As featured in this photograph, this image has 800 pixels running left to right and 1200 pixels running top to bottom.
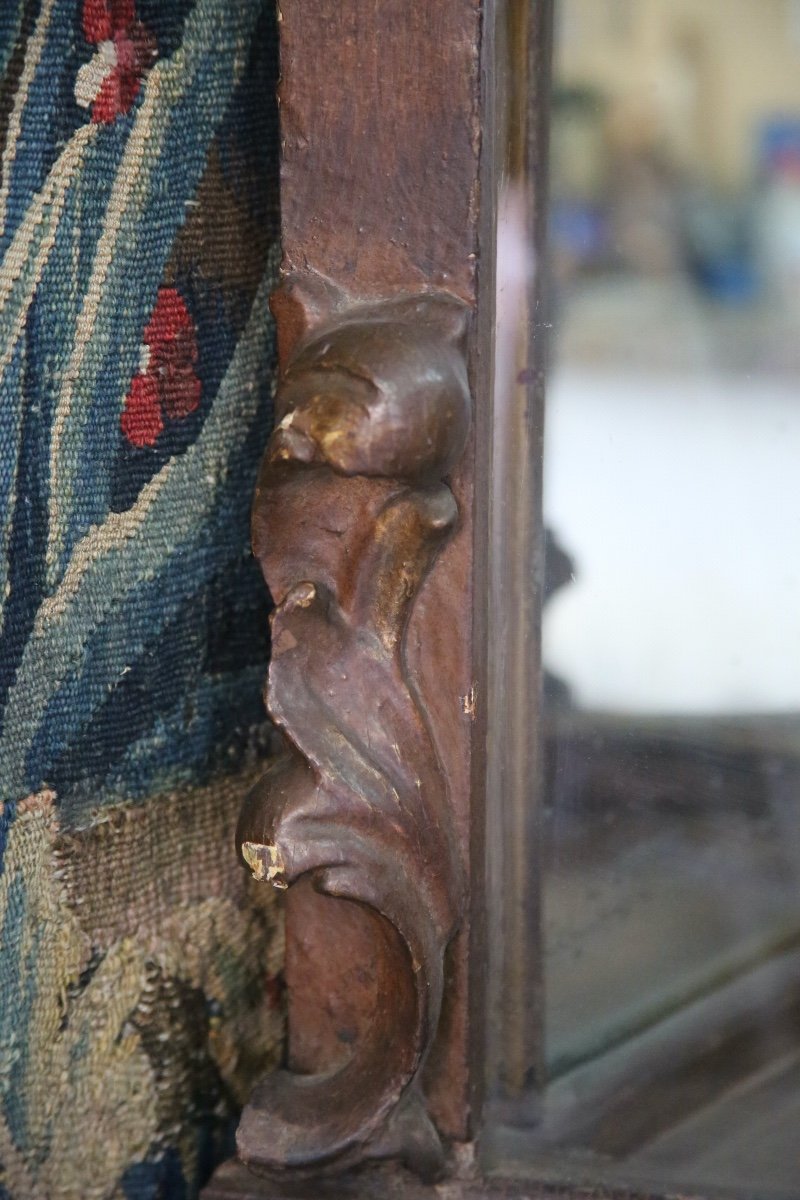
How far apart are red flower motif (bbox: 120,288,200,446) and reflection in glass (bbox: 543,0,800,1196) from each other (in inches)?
6.0

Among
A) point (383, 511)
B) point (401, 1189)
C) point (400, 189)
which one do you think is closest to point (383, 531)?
point (383, 511)

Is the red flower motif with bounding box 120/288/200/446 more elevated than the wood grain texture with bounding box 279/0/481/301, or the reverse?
the wood grain texture with bounding box 279/0/481/301

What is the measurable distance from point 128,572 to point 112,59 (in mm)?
199

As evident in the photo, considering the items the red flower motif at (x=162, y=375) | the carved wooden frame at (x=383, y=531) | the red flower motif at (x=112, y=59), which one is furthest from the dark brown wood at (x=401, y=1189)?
the red flower motif at (x=112, y=59)

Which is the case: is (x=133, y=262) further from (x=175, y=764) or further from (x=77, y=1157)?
(x=77, y=1157)

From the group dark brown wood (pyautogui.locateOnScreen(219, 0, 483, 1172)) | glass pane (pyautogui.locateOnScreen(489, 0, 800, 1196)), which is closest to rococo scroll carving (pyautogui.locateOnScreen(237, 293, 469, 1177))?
dark brown wood (pyautogui.locateOnScreen(219, 0, 483, 1172))

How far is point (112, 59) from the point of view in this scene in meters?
0.53

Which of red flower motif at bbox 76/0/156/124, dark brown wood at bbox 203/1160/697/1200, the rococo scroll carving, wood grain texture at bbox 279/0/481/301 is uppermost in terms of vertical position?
red flower motif at bbox 76/0/156/124

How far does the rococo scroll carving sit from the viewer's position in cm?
46

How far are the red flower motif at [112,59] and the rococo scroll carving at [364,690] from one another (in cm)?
13

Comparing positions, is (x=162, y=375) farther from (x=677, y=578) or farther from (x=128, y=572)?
(x=677, y=578)

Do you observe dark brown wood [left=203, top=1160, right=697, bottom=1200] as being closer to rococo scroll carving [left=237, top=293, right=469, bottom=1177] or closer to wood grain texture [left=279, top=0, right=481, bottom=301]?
rococo scroll carving [left=237, top=293, right=469, bottom=1177]

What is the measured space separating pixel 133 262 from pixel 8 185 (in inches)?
2.2

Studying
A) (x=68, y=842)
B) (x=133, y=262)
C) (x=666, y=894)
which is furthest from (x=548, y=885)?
(x=133, y=262)
